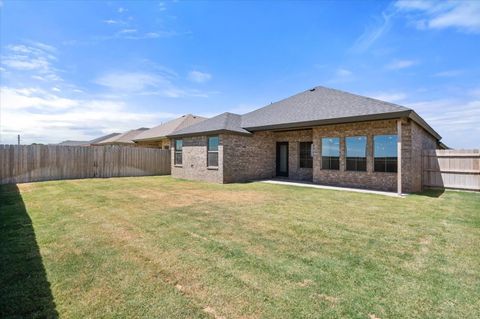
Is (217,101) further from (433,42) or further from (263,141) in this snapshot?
(433,42)

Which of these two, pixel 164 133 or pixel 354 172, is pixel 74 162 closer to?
pixel 164 133

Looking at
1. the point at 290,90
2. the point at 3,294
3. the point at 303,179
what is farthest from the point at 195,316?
the point at 290,90

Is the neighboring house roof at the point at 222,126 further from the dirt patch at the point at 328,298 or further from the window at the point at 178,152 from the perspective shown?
the dirt patch at the point at 328,298

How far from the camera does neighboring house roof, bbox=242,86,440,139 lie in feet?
31.9

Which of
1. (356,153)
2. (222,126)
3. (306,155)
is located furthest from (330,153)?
(222,126)

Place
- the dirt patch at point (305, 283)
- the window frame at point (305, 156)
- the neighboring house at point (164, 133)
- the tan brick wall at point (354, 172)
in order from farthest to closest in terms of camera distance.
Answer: the neighboring house at point (164, 133)
the window frame at point (305, 156)
the tan brick wall at point (354, 172)
the dirt patch at point (305, 283)

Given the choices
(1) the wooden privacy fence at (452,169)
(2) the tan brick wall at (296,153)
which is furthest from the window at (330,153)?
(1) the wooden privacy fence at (452,169)

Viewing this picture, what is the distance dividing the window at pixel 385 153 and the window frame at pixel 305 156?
12.6 ft

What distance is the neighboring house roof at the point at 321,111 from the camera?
31.9 ft

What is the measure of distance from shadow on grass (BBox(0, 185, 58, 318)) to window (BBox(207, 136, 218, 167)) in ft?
31.0

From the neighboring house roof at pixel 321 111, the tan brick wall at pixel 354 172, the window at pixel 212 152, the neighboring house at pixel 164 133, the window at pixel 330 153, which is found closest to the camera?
the neighboring house roof at pixel 321 111

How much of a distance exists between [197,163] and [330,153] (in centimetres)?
822

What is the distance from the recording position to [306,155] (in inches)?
563

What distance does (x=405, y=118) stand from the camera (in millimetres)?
9516
